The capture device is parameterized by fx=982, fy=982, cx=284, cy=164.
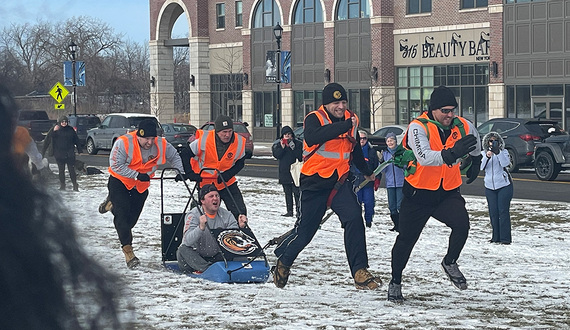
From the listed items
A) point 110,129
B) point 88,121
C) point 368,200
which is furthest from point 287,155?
point 88,121

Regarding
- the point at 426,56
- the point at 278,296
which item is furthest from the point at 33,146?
the point at 426,56

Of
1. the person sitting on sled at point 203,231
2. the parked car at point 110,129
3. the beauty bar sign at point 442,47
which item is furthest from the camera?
the beauty bar sign at point 442,47

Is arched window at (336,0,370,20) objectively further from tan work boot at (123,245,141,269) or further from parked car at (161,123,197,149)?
tan work boot at (123,245,141,269)

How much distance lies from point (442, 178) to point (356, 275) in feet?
3.79

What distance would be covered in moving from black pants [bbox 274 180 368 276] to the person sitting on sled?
1410 mm

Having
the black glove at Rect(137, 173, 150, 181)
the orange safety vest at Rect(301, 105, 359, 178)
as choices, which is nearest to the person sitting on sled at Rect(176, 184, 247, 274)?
the black glove at Rect(137, 173, 150, 181)

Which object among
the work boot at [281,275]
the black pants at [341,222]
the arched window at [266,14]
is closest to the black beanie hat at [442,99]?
the black pants at [341,222]

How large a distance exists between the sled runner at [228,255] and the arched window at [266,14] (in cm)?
3980

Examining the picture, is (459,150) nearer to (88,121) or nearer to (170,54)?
(88,121)

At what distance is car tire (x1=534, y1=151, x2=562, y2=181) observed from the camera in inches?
941

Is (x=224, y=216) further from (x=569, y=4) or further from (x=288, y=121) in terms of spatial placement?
(x=288, y=121)

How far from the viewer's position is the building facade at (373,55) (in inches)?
1507

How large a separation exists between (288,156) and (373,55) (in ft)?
95.1

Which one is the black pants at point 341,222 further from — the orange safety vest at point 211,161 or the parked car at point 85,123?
the parked car at point 85,123
